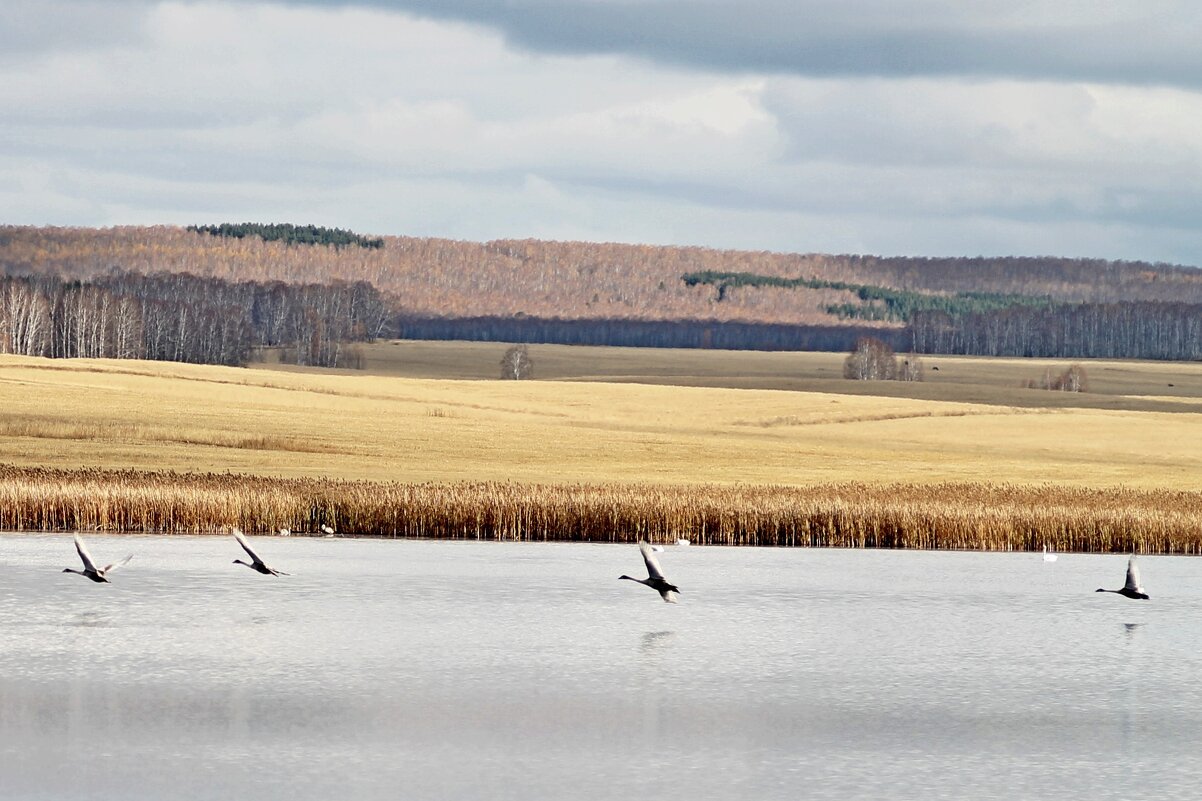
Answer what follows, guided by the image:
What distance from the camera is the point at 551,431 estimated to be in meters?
61.8

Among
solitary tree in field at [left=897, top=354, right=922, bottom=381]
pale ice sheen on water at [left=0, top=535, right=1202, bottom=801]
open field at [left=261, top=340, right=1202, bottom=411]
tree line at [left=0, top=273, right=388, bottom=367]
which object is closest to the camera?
pale ice sheen on water at [left=0, top=535, right=1202, bottom=801]

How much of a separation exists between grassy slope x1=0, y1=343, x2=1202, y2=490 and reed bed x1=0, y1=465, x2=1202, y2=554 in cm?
1012

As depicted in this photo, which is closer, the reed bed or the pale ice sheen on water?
the pale ice sheen on water

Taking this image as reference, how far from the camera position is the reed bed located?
34.7 m

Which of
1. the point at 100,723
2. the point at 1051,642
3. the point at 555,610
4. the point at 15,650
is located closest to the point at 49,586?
the point at 15,650

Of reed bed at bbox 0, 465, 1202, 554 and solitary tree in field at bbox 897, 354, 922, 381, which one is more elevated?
solitary tree in field at bbox 897, 354, 922, 381

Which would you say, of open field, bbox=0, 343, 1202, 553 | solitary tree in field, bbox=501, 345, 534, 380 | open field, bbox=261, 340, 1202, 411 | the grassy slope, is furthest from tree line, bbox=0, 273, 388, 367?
the grassy slope

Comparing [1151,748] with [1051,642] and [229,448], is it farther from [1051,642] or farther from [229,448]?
[229,448]

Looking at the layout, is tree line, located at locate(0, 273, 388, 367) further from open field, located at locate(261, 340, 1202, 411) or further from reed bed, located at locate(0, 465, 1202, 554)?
reed bed, located at locate(0, 465, 1202, 554)

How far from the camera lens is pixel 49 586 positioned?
25.5 meters

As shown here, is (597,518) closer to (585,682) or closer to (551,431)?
(585,682)

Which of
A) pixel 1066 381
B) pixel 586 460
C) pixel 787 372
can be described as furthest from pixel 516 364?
pixel 586 460

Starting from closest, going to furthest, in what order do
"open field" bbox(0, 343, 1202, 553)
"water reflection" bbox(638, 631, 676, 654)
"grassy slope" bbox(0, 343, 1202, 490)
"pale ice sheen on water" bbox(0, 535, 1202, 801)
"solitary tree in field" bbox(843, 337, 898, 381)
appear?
"pale ice sheen on water" bbox(0, 535, 1202, 801) < "water reflection" bbox(638, 631, 676, 654) < "open field" bbox(0, 343, 1202, 553) < "grassy slope" bbox(0, 343, 1202, 490) < "solitary tree in field" bbox(843, 337, 898, 381)

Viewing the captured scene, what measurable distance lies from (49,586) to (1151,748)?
16.2m
